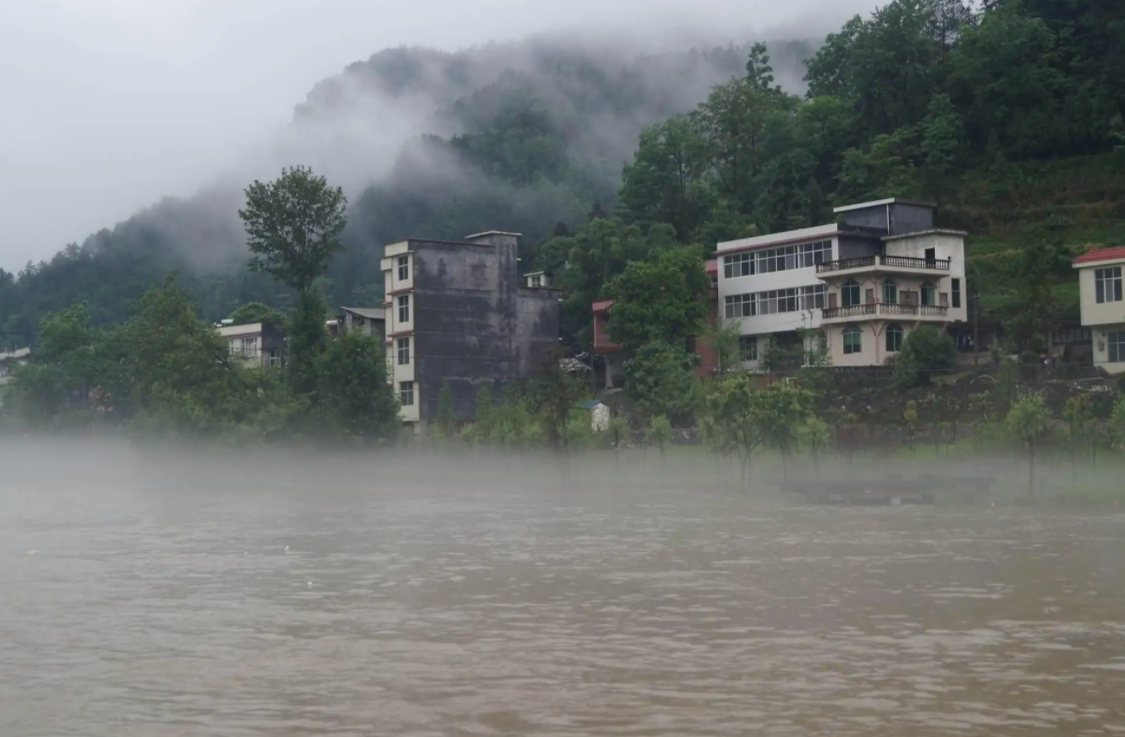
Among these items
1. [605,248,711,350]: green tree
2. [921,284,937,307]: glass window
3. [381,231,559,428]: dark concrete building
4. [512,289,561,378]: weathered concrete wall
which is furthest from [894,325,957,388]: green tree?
[381,231,559,428]: dark concrete building

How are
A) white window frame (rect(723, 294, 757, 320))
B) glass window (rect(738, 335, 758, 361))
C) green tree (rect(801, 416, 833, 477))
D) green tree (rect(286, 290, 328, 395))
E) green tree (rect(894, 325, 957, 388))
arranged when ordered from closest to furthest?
green tree (rect(801, 416, 833, 477)) < green tree (rect(894, 325, 957, 388)) < green tree (rect(286, 290, 328, 395)) < glass window (rect(738, 335, 758, 361)) < white window frame (rect(723, 294, 757, 320))

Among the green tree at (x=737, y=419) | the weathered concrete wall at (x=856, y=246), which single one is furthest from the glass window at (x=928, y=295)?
the green tree at (x=737, y=419)

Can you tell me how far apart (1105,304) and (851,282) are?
38.5 ft

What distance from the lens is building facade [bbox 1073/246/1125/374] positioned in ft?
164

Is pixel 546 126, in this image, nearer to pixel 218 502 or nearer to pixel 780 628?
pixel 218 502

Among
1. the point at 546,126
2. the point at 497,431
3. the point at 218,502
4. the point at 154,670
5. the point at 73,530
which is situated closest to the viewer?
the point at 154,670

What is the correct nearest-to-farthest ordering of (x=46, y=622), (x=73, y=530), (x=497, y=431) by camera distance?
(x=46, y=622)
(x=73, y=530)
(x=497, y=431)

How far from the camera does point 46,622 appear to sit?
1580 centimetres

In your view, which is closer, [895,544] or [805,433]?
[895,544]

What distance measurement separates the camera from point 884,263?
57.3 meters

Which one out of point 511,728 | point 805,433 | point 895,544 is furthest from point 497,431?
point 511,728

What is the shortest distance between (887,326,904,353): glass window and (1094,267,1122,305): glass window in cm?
958

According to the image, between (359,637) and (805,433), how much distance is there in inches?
1152

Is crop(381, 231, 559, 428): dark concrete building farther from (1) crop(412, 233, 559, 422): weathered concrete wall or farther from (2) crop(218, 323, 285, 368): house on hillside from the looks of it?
(2) crop(218, 323, 285, 368): house on hillside
